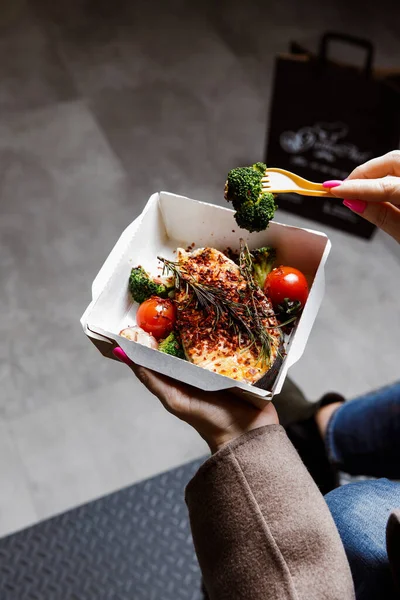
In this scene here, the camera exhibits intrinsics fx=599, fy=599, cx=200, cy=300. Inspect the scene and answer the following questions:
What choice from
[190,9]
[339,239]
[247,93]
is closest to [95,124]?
[247,93]

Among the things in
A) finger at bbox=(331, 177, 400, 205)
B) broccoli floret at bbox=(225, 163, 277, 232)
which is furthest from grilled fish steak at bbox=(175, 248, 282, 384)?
finger at bbox=(331, 177, 400, 205)

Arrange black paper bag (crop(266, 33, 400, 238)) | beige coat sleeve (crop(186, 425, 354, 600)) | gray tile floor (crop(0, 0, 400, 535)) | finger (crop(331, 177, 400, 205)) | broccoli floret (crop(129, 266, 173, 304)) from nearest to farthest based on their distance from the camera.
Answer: beige coat sleeve (crop(186, 425, 354, 600))
finger (crop(331, 177, 400, 205))
broccoli floret (crop(129, 266, 173, 304))
gray tile floor (crop(0, 0, 400, 535))
black paper bag (crop(266, 33, 400, 238))

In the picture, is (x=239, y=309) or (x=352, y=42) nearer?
(x=239, y=309)

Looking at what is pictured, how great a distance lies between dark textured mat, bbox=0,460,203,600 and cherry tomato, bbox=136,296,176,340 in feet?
2.48

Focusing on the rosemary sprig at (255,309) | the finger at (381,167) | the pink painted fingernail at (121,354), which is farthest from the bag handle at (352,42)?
the pink painted fingernail at (121,354)

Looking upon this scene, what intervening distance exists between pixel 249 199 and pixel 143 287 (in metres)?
0.26

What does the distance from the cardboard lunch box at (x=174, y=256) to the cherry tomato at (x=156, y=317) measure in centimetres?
6

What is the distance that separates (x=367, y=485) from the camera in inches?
44.1

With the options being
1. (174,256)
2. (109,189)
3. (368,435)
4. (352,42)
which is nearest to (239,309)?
(174,256)

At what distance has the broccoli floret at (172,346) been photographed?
43.6 inches

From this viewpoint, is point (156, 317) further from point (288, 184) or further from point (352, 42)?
point (352, 42)

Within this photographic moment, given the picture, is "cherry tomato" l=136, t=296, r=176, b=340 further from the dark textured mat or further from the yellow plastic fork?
the dark textured mat

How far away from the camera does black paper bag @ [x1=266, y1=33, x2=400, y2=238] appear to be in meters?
1.93

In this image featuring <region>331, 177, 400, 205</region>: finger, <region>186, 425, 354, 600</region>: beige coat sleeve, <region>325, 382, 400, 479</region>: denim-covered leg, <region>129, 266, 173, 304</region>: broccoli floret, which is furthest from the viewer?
<region>325, 382, 400, 479</region>: denim-covered leg
